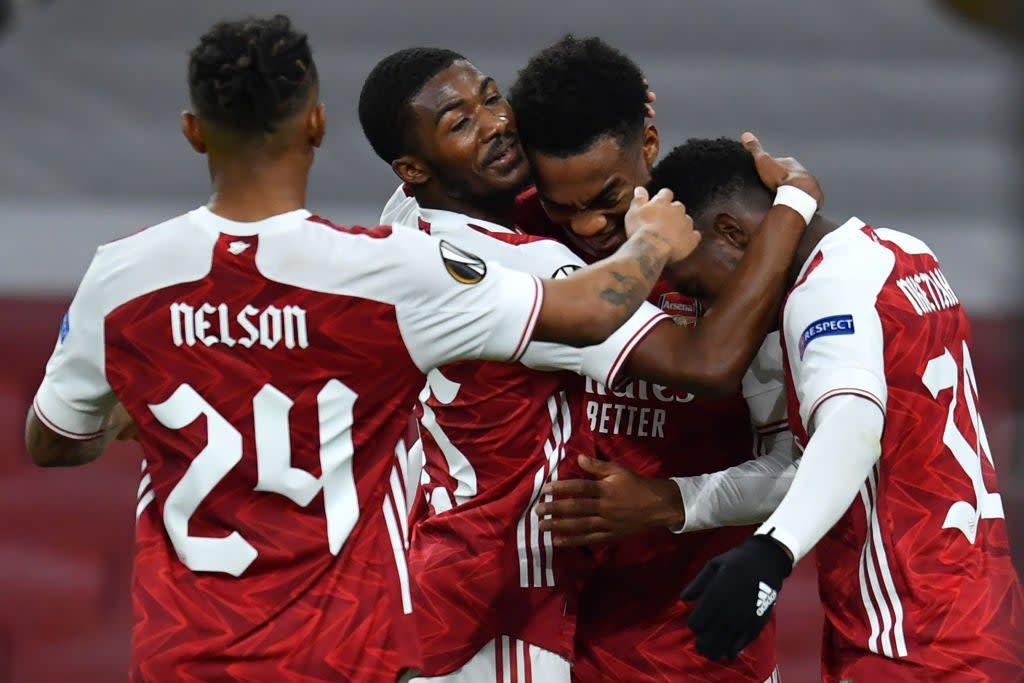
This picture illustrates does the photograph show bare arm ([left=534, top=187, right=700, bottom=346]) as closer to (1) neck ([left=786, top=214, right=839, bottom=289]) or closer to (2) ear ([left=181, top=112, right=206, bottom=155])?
(1) neck ([left=786, top=214, right=839, bottom=289])

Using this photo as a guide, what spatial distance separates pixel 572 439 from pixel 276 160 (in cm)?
111

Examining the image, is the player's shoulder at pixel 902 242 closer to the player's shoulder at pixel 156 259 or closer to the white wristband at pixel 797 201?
the white wristband at pixel 797 201

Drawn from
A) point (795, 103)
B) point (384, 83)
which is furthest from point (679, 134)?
point (384, 83)

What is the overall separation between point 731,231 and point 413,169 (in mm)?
790

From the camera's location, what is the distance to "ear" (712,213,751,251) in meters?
3.10

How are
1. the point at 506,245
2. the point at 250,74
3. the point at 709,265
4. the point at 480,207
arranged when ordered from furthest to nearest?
the point at 480,207 → the point at 506,245 → the point at 709,265 → the point at 250,74

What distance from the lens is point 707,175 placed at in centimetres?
314

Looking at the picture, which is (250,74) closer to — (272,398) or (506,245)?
A: (272,398)

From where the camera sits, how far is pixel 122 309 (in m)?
2.54

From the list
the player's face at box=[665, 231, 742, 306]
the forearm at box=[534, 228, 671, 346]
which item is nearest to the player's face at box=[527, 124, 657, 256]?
the player's face at box=[665, 231, 742, 306]

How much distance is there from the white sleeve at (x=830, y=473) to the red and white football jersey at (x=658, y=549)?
2.30 feet

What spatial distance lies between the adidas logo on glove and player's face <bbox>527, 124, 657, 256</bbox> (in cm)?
102

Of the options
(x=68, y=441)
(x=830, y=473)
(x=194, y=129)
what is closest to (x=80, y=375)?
Result: (x=68, y=441)

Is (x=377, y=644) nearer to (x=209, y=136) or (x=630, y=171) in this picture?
(x=209, y=136)
